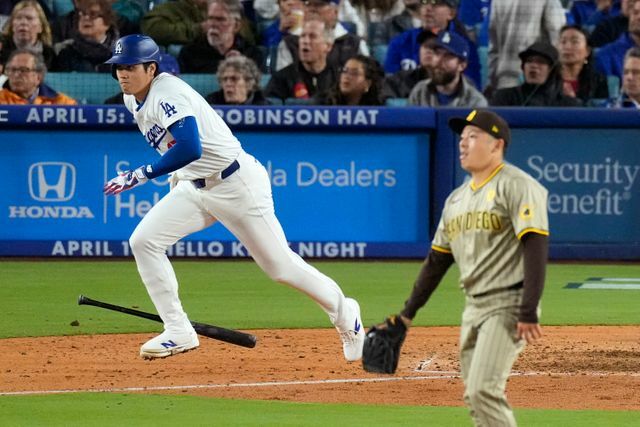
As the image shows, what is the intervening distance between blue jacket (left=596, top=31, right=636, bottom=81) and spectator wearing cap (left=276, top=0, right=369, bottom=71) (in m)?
2.55

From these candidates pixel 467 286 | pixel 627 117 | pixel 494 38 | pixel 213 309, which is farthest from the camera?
pixel 494 38

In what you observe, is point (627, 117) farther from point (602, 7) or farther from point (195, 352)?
point (195, 352)

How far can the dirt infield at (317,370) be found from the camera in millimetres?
7125

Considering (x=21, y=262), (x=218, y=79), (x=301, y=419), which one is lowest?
(x=21, y=262)

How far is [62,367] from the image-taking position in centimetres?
798

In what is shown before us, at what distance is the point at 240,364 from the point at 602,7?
8614 mm

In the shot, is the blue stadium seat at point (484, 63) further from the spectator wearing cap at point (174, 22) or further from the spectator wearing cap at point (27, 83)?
the spectator wearing cap at point (27, 83)

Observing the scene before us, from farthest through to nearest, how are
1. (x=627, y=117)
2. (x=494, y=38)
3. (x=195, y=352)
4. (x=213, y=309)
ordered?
(x=494, y=38) < (x=627, y=117) < (x=213, y=309) < (x=195, y=352)

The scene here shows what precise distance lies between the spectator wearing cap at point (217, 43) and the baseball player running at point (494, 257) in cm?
904

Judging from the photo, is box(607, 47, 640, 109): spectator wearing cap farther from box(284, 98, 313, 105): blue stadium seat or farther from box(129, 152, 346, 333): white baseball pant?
box(129, 152, 346, 333): white baseball pant

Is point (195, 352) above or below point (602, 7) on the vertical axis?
below

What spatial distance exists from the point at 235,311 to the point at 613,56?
599 centimetres

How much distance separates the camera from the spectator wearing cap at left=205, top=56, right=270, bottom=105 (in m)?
13.1

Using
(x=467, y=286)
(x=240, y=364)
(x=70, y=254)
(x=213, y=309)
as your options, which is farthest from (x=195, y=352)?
(x=70, y=254)
